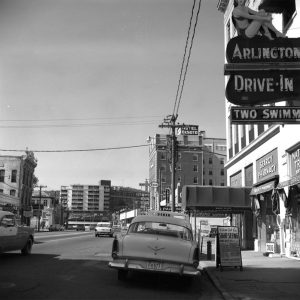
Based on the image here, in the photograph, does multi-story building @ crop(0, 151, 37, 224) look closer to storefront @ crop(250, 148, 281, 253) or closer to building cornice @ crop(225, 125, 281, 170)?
building cornice @ crop(225, 125, 281, 170)

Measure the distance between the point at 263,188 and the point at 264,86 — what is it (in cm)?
1120

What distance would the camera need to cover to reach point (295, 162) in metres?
18.8

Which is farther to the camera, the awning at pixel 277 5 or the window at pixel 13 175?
the window at pixel 13 175

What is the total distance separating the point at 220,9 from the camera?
106 feet

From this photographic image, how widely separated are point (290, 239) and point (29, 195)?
245 ft

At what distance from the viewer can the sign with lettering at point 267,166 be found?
70.6 ft

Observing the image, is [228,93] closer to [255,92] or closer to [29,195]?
[255,92]

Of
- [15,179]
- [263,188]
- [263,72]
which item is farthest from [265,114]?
[15,179]

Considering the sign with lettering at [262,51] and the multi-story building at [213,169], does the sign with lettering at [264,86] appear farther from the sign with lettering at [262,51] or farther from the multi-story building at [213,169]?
the multi-story building at [213,169]

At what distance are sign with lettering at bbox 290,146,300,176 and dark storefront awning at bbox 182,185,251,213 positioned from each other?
713 centimetres

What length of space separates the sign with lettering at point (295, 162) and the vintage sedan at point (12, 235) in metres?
10.7

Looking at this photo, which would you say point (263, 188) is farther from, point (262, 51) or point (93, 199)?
point (93, 199)

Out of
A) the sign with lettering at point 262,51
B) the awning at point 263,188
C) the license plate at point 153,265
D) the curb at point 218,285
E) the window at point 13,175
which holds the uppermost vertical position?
the window at point 13,175

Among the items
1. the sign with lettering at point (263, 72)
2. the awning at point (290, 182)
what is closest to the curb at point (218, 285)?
the sign with lettering at point (263, 72)
